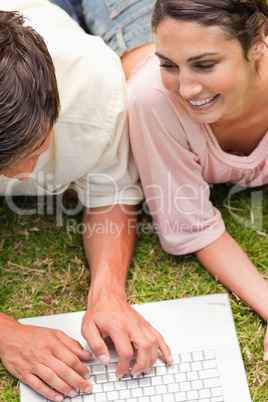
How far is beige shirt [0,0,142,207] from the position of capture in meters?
1.39

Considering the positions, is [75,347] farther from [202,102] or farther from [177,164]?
[202,102]

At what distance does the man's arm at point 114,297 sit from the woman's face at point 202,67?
1.51 feet

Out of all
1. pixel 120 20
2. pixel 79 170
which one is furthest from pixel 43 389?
pixel 120 20

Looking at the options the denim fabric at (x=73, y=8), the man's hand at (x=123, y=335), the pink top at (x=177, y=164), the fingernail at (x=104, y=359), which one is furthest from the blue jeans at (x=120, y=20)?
the fingernail at (x=104, y=359)

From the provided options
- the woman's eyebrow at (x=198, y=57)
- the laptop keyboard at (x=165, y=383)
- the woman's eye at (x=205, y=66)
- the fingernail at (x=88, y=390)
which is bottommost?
the laptop keyboard at (x=165, y=383)

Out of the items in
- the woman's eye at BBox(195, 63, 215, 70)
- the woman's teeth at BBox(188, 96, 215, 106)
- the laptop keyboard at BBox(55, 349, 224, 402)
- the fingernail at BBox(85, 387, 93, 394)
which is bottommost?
the laptop keyboard at BBox(55, 349, 224, 402)

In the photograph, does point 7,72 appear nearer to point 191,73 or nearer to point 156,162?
point 191,73

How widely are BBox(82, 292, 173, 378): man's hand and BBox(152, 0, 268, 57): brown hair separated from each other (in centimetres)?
70

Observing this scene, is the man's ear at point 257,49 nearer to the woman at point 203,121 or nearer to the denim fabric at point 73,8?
the woman at point 203,121

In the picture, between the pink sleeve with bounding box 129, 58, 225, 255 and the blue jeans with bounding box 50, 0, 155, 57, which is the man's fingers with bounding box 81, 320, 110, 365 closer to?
the pink sleeve with bounding box 129, 58, 225, 255

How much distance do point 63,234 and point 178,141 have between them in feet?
1.73

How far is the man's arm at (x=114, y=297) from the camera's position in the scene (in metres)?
1.41

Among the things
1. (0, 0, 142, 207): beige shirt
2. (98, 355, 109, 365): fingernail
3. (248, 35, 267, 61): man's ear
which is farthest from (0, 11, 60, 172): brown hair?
(98, 355, 109, 365): fingernail

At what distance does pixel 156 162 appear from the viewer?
5.04 ft
